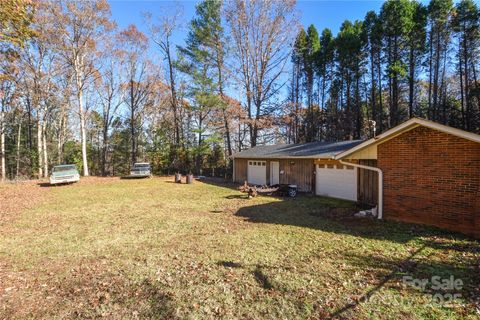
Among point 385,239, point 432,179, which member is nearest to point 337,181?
point 432,179

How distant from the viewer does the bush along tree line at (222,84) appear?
19.9 metres

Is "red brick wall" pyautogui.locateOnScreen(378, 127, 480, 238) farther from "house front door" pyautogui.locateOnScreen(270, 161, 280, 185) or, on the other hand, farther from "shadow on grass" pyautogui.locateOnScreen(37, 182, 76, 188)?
"shadow on grass" pyautogui.locateOnScreen(37, 182, 76, 188)

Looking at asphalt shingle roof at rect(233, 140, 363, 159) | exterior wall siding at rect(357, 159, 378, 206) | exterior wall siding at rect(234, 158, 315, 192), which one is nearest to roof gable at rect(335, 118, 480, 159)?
exterior wall siding at rect(357, 159, 378, 206)

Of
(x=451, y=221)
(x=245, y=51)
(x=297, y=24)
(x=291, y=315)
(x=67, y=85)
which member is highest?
(x=297, y=24)

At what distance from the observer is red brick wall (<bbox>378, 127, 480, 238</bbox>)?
6.43m

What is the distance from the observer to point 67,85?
20969mm

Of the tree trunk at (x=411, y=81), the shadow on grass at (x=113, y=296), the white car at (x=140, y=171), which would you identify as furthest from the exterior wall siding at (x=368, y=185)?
the white car at (x=140, y=171)

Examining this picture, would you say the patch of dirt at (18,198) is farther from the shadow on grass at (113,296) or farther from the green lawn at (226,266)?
the shadow on grass at (113,296)

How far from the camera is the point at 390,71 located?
74.0 feet

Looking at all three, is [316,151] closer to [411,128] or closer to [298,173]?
[298,173]

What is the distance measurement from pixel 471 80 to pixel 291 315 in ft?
88.6

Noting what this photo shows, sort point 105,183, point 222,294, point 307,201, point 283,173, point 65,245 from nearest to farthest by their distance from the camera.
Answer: point 222,294 < point 65,245 < point 307,201 < point 283,173 < point 105,183

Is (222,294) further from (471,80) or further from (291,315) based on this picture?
(471,80)

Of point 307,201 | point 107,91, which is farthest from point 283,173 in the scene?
point 107,91
